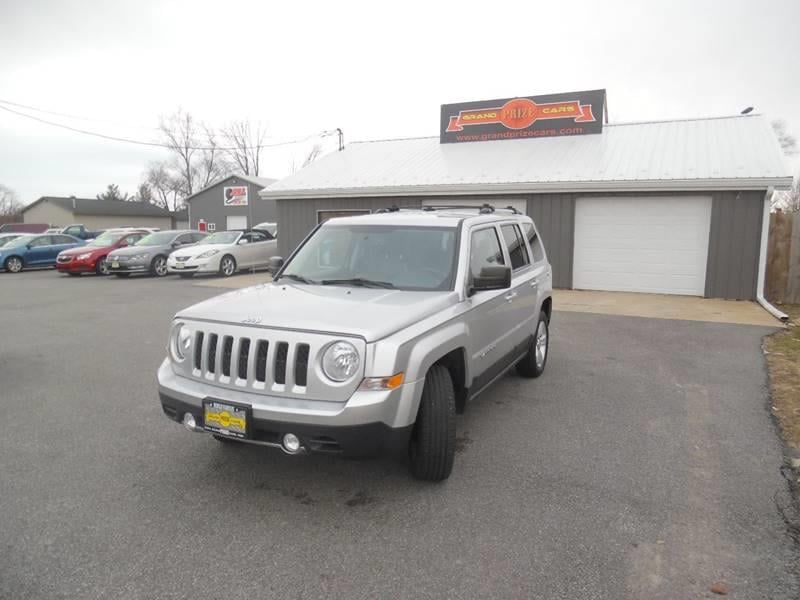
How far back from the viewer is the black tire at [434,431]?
366 cm

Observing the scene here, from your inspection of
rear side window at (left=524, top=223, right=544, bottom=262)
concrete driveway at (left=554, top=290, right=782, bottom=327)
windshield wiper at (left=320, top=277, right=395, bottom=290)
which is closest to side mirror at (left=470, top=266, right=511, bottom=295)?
windshield wiper at (left=320, top=277, right=395, bottom=290)

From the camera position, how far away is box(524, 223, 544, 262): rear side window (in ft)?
21.2

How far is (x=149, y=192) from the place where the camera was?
80.1m

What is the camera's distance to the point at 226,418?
3.46 m

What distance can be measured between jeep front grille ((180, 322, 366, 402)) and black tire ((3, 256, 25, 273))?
22.3 metres

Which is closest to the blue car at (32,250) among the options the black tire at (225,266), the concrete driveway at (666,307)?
the black tire at (225,266)

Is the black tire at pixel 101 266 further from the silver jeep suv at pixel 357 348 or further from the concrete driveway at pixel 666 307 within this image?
the silver jeep suv at pixel 357 348

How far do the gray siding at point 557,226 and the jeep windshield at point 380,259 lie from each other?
10206 mm

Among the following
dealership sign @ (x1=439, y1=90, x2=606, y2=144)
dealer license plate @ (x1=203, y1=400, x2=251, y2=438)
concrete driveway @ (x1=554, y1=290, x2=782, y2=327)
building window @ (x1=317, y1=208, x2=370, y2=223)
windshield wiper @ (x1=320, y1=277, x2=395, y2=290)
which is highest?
dealership sign @ (x1=439, y1=90, x2=606, y2=144)

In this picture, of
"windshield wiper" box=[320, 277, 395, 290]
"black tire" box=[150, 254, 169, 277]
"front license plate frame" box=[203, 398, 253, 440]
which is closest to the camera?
"front license plate frame" box=[203, 398, 253, 440]

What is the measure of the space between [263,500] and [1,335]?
7645mm

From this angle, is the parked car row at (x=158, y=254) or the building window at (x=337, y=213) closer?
the building window at (x=337, y=213)

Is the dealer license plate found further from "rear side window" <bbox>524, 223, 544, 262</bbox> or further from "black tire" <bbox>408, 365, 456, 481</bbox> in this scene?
"rear side window" <bbox>524, 223, 544, 262</bbox>

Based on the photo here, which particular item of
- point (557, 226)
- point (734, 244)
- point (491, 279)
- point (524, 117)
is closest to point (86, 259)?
point (524, 117)
